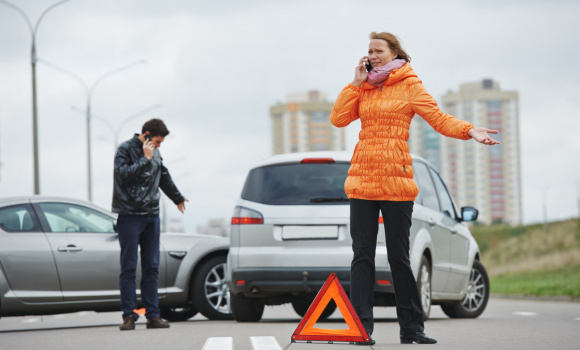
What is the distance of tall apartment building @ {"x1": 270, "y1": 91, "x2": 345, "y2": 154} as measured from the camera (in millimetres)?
159750

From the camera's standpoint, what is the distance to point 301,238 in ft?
33.0

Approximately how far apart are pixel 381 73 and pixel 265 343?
2220 mm

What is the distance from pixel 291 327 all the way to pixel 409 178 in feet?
10.1

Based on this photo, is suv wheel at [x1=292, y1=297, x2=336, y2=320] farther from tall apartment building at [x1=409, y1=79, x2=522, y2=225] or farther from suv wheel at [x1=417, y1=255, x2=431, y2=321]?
tall apartment building at [x1=409, y1=79, x2=522, y2=225]

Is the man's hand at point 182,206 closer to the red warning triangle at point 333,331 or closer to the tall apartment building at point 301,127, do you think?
the red warning triangle at point 333,331

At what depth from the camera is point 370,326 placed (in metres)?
6.89

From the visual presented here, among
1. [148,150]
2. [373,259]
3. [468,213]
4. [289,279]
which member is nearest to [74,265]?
[148,150]

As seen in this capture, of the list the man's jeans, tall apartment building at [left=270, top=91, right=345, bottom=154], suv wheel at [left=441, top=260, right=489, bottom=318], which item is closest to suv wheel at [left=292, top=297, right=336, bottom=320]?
suv wheel at [left=441, top=260, right=489, bottom=318]

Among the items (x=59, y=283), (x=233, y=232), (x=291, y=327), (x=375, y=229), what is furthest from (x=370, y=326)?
(x=59, y=283)

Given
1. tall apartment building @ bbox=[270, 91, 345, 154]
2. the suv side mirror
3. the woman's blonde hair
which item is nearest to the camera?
the woman's blonde hair

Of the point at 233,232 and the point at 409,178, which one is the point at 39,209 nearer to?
the point at 233,232

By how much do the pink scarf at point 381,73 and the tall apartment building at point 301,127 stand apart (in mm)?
149967

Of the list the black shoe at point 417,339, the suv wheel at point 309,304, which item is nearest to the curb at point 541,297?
the suv wheel at point 309,304

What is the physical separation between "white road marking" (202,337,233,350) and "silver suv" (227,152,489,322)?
6.26 feet
